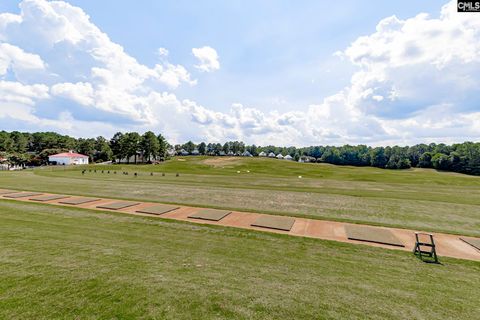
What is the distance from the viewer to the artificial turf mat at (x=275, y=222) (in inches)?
529

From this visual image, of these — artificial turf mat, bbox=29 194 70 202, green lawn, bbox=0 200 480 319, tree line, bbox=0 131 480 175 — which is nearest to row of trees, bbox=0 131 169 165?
tree line, bbox=0 131 480 175

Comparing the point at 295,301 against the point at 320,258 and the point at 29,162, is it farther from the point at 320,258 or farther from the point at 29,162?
the point at 29,162

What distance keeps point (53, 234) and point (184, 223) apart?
20.8 feet

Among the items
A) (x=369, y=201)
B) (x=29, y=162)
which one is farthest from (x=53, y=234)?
(x=29, y=162)

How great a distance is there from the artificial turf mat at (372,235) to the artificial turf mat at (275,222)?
3382 mm

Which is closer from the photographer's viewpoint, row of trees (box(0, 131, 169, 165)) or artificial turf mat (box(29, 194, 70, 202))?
artificial turf mat (box(29, 194, 70, 202))

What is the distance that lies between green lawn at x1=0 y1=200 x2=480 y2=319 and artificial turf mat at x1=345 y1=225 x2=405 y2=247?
1.18 m

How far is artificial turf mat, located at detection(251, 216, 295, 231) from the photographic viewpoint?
13.4 m

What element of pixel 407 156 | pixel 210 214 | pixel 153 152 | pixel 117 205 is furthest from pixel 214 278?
pixel 407 156

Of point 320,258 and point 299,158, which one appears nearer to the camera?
point 320,258

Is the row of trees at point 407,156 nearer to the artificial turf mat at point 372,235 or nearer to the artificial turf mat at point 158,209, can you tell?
the artificial turf mat at point 372,235

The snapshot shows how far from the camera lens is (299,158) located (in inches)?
6550

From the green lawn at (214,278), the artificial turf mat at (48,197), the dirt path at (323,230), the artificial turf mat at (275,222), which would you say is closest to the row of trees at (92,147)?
the artificial turf mat at (48,197)

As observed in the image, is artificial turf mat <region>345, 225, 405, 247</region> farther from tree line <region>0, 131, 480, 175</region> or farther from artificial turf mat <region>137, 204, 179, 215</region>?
tree line <region>0, 131, 480, 175</region>
